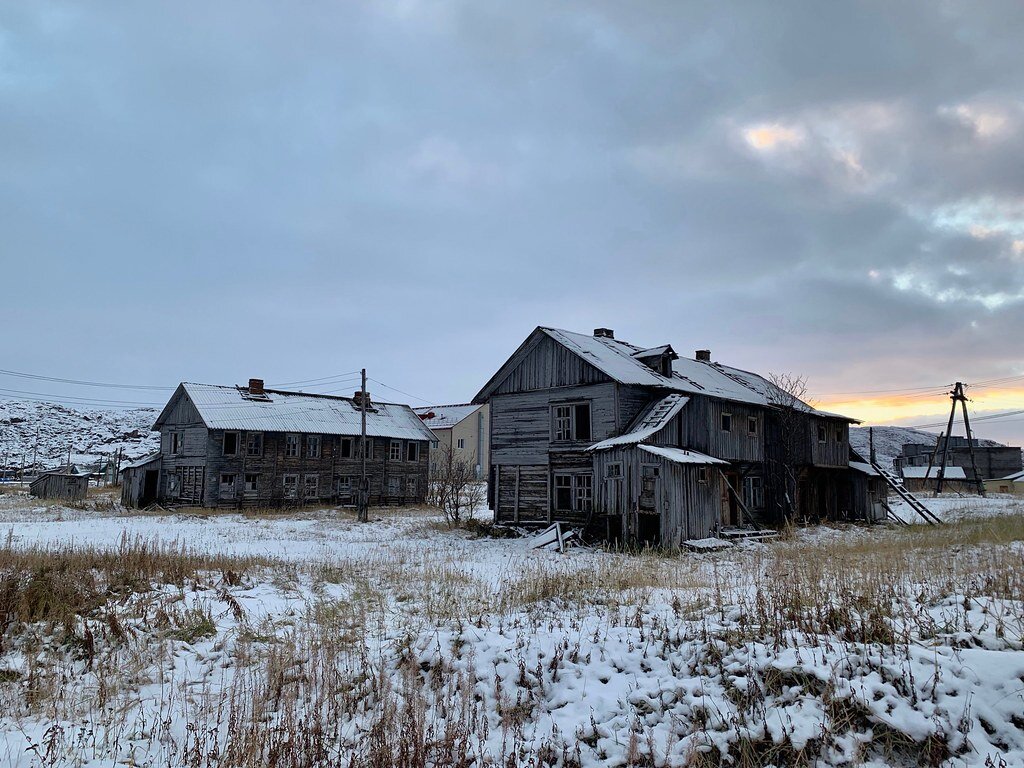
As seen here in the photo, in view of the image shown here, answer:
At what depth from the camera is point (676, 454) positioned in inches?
886

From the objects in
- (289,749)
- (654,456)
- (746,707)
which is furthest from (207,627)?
(654,456)

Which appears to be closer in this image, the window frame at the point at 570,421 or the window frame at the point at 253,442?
the window frame at the point at 570,421

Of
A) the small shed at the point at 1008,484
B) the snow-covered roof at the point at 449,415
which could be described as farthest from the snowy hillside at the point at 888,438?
the snow-covered roof at the point at 449,415

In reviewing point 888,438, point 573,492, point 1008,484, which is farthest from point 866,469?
point 888,438

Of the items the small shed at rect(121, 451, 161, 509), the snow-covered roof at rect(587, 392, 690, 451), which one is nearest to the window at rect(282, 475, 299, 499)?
the small shed at rect(121, 451, 161, 509)

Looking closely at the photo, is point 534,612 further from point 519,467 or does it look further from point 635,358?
point 635,358

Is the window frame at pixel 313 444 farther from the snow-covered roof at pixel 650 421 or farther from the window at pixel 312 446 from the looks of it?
the snow-covered roof at pixel 650 421

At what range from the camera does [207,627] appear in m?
9.06

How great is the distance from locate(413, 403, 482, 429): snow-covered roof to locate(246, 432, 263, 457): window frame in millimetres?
29154

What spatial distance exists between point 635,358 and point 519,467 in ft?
23.2

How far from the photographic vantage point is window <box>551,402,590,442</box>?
26.0 m

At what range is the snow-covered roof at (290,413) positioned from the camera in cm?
4138

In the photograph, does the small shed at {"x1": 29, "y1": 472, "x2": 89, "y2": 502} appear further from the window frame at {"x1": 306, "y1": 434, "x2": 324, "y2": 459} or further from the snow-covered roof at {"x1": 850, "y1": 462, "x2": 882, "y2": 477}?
the snow-covered roof at {"x1": 850, "y1": 462, "x2": 882, "y2": 477}

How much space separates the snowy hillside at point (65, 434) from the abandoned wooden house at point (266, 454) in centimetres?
4404
